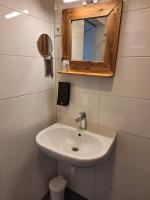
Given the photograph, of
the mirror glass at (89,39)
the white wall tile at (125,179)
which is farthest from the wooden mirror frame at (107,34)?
the white wall tile at (125,179)

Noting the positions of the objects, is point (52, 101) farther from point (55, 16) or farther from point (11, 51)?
point (55, 16)

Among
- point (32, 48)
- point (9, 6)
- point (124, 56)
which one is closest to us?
point (9, 6)

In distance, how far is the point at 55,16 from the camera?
1332mm

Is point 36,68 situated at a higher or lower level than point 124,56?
lower

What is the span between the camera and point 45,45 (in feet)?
4.29

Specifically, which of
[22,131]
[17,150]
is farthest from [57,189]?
[22,131]

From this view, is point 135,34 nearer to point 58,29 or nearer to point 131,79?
point 131,79

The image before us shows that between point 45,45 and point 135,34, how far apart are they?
73 centimetres

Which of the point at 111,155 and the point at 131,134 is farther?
the point at 111,155

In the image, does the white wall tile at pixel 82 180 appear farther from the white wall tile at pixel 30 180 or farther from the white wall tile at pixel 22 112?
the white wall tile at pixel 22 112

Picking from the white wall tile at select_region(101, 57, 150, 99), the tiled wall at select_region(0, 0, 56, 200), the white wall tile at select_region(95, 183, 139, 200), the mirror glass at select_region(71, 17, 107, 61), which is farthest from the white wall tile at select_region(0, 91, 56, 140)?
the white wall tile at select_region(95, 183, 139, 200)

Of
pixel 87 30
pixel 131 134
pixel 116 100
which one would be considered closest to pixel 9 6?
pixel 87 30

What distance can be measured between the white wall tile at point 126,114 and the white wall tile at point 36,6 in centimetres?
84

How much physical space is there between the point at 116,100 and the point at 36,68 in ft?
2.32
